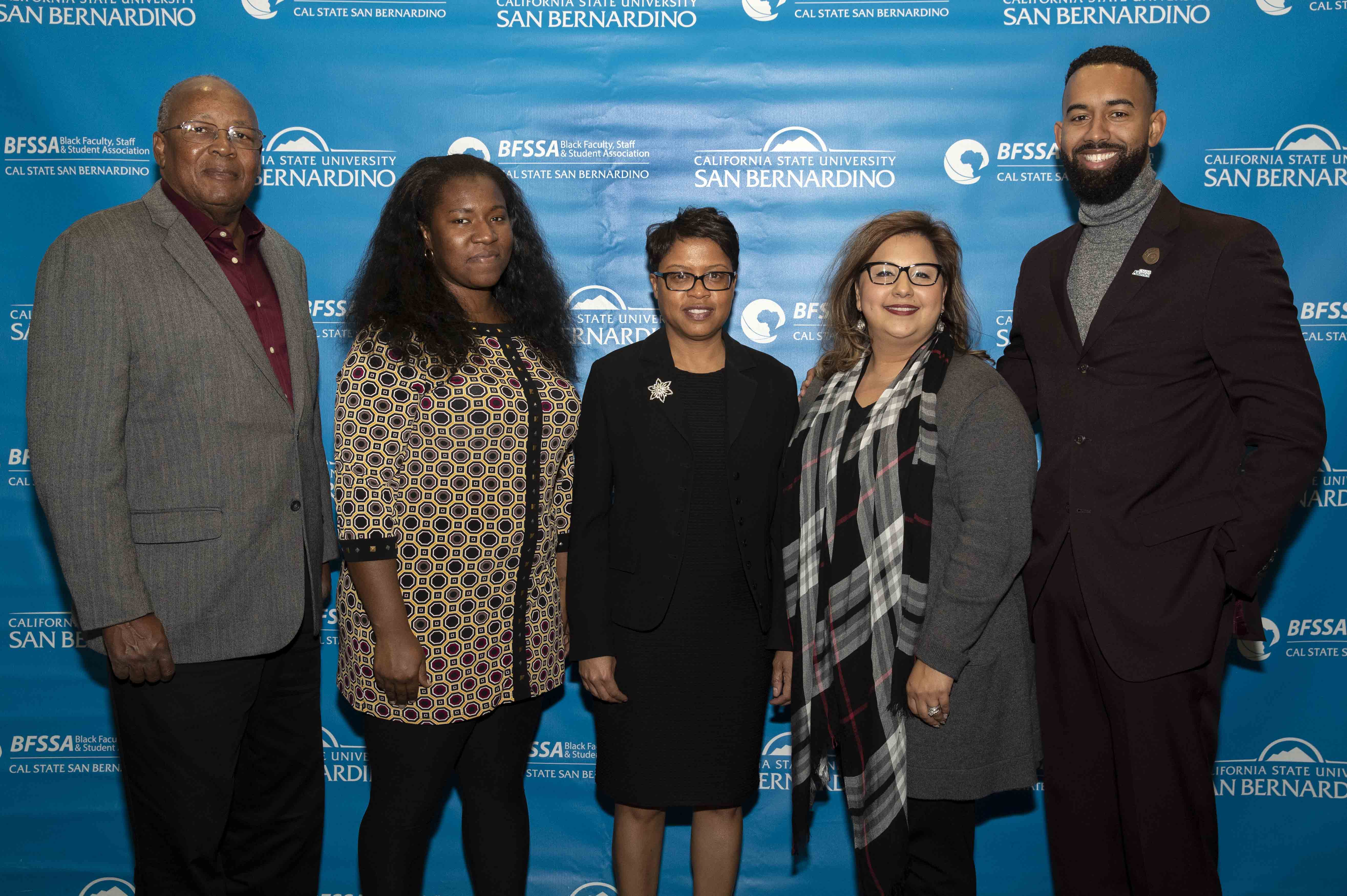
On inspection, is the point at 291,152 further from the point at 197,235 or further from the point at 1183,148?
the point at 1183,148

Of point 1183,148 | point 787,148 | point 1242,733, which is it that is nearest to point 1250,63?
point 1183,148

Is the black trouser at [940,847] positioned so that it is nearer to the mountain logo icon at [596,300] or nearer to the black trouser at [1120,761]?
the black trouser at [1120,761]

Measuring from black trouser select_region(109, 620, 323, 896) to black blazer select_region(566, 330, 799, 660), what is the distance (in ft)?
2.45

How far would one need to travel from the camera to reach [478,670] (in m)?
1.95

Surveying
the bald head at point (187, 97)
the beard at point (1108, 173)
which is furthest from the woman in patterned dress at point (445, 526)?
the beard at point (1108, 173)

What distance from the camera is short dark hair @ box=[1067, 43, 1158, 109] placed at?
6.72 feet

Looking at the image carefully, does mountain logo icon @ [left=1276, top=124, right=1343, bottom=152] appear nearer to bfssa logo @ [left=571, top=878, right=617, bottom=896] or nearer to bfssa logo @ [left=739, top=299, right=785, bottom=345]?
bfssa logo @ [left=739, top=299, right=785, bottom=345]

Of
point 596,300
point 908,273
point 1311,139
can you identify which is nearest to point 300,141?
point 596,300

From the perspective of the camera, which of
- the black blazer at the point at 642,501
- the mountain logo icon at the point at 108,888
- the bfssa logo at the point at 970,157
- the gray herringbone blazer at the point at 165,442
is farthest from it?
the mountain logo icon at the point at 108,888

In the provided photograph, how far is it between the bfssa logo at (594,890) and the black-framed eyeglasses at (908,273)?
7.37 feet

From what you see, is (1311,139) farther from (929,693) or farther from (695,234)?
(929,693)

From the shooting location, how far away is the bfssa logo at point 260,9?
9.05 ft

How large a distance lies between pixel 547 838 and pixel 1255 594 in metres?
2.29

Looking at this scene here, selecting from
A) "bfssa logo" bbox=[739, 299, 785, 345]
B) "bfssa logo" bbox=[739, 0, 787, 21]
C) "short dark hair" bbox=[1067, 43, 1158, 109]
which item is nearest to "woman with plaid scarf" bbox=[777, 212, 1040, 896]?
"short dark hair" bbox=[1067, 43, 1158, 109]
